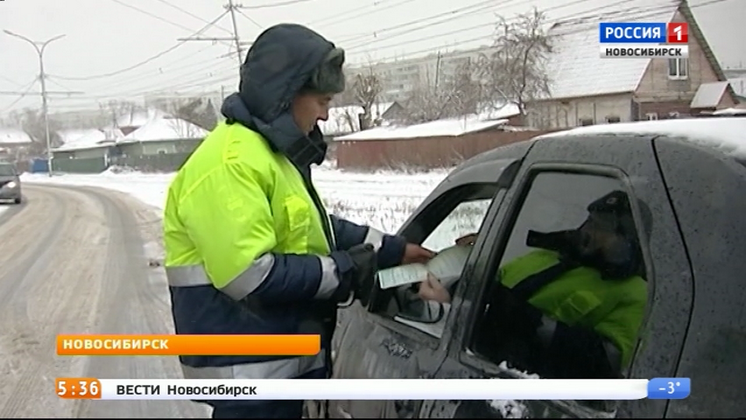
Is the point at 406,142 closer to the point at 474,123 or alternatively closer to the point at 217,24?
the point at 474,123


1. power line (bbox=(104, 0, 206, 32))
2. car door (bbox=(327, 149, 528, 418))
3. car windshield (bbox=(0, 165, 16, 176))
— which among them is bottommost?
car door (bbox=(327, 149, 528, 418))

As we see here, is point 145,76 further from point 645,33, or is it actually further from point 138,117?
point 645,33

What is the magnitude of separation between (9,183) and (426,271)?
0.92m

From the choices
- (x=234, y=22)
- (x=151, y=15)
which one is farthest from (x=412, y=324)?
(x=151, y=15)

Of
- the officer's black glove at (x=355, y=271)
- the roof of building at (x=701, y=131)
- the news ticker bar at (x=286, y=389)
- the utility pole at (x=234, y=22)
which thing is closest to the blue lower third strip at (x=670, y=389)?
the news ticker bar at (x=286, y=389)

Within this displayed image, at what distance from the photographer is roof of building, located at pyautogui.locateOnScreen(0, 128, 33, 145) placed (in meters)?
1.61

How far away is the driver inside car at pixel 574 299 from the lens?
1283 mm

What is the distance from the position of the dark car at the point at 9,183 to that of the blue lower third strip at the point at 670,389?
4.30ft

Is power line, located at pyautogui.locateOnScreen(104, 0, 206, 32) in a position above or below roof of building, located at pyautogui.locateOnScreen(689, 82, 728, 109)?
above

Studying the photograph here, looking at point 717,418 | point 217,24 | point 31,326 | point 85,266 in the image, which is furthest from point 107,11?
point 717,418

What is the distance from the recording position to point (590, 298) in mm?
1464

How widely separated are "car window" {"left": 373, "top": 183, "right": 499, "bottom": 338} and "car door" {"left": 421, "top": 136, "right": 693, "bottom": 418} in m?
0.11

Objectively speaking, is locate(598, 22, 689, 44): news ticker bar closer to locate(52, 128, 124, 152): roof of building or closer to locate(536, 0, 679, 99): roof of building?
locate(536, 0, 679, 99): roof of building

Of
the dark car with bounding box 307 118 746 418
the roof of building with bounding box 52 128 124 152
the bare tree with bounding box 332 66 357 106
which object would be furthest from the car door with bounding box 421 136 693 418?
the roof of building with bounding box 52 128 124 152
